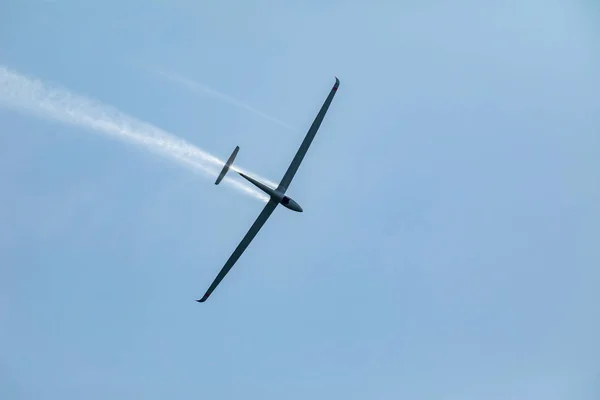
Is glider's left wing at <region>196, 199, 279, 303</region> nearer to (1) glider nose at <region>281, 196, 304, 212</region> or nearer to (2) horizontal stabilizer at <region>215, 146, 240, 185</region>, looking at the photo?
(1) glider nose at <region>281, 196, 304, 212</region>

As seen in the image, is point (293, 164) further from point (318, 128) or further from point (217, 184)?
point (217, 184)

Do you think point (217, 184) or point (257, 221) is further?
point (257, 221)

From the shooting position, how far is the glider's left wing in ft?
206

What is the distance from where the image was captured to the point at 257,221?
63.8 meters

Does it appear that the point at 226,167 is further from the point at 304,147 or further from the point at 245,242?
the point at 245,242

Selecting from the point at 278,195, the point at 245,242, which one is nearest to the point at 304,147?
the point at 278,195

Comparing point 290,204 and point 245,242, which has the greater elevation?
point 290,204

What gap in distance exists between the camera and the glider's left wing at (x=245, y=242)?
206ft

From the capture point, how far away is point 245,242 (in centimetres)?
6425

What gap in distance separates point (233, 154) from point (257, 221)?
957 cm

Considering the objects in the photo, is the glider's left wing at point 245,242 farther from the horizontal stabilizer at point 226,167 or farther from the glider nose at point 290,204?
the horizontal stabilizer at point 226,167

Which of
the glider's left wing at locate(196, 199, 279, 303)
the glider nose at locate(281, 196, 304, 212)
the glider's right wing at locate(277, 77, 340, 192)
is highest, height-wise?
the glider's right wing at locate(277, 77, 340, 192)

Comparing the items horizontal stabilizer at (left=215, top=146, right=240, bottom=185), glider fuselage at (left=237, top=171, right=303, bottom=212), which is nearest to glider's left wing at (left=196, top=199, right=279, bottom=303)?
glider fuselage at (left=237, top=171, right=303, bottom=212)

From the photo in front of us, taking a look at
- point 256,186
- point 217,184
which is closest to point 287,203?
point 256,186
